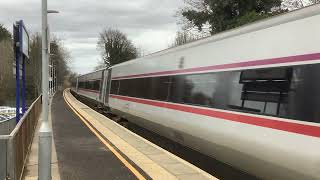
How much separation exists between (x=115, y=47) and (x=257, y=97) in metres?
115

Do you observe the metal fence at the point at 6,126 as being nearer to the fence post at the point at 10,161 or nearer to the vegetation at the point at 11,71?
the fence post at the point at 10,161

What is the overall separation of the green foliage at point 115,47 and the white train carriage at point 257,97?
102962 millimetres

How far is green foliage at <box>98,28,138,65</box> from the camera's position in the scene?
117375mm

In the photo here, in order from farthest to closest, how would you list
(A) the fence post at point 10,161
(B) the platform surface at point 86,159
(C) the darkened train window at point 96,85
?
(C) the darkened train window at point 96,85 → (B) the platform surface at point 86,159 → (A) the fence post at point 10,161

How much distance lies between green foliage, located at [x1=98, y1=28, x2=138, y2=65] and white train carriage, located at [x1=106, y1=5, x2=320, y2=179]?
338 ft

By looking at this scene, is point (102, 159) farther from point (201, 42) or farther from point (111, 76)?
point (111, 76)

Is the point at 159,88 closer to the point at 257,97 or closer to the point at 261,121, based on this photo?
the point at 257,97

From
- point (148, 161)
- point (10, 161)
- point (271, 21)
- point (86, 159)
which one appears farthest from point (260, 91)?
point (86, 159)

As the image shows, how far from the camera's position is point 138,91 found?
1967cm

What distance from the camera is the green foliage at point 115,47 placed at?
11738 centimetres

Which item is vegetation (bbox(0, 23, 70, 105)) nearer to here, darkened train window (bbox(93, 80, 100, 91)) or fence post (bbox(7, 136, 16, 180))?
darkened train window (bbox(93, 80, 100, 91))

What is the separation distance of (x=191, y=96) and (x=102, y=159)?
8.39ft

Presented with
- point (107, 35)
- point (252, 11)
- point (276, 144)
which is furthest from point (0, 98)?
point (276, 144)

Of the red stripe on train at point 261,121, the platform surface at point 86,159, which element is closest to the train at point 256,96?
the red stripe on train at point 261,121
